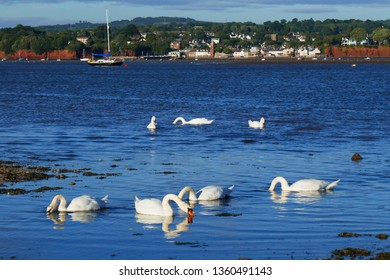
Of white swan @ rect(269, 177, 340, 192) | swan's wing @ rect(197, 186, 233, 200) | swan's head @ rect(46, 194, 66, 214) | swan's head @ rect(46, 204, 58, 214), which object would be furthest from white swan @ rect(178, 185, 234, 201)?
swan's head @ rect(46, 204, 58, 214)

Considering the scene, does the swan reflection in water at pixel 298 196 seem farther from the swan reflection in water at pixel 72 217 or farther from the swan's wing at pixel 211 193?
the swan reflection in water at pixel 72 217

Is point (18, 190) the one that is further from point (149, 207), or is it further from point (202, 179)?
point (202, 179)

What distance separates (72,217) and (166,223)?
2.63 meters

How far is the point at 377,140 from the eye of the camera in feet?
143

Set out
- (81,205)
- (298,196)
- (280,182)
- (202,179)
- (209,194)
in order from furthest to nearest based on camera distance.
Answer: (202,179), (280,182), (298,196), (209,194), (81,205)

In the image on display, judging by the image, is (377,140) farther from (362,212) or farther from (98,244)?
(98,244)

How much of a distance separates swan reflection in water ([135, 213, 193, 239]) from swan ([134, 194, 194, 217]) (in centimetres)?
11

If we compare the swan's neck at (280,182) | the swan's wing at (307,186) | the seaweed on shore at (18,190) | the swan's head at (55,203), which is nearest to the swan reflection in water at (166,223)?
the swan's head at (55,203)

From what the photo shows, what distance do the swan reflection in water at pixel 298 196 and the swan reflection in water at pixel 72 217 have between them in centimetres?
561

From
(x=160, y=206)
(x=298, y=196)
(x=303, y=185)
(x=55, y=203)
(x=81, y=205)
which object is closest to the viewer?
(x=160, y=206)

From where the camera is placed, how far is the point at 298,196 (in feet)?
87.8

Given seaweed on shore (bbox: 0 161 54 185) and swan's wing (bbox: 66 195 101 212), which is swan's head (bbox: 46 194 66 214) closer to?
swan's wing (bbox: 66 195 101 212)

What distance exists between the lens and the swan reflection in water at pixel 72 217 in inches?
902

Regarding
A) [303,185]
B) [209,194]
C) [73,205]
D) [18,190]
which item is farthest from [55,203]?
[303,185]
